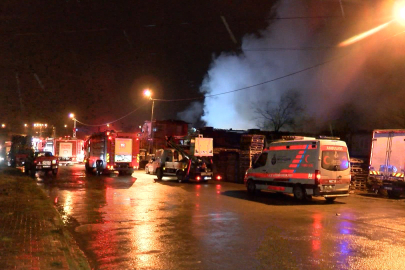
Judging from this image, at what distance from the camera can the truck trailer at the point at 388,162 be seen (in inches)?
623

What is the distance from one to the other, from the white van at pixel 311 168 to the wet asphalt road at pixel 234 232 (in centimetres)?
65

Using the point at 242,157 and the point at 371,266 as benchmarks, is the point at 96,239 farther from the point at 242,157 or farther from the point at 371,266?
the point at 242,157

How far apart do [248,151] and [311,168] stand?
9.99 meters

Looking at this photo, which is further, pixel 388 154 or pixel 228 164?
pixel 228 164

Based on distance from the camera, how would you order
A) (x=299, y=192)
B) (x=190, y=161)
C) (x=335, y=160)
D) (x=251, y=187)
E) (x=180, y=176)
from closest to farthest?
(x=335, y=160)
(x=299, y=192)
(x=251, y=187)
(x=190, y=161)
(x=180, y=176)

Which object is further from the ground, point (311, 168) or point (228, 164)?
point (311, 168)

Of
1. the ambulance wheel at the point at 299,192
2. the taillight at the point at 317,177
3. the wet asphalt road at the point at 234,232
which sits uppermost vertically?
the taillight at the point at 317,177

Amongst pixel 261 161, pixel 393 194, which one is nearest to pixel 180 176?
pixel 261 161

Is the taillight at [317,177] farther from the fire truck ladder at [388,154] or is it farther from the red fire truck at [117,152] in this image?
the red fire truck at [117,152]

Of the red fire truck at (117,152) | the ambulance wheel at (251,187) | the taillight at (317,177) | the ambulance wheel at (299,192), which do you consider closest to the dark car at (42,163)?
the red fire truck at (117,152)

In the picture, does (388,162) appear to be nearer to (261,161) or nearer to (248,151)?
(261,161)

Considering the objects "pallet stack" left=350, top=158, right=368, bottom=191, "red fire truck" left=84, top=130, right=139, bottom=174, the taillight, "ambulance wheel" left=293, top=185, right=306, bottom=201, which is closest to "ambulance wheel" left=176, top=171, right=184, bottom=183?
"red fire truck" left=84, top=130, right=139, bottom=174

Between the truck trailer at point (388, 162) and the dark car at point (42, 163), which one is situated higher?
the truck trailer at point (388, 162)

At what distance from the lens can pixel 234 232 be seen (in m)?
8.85
